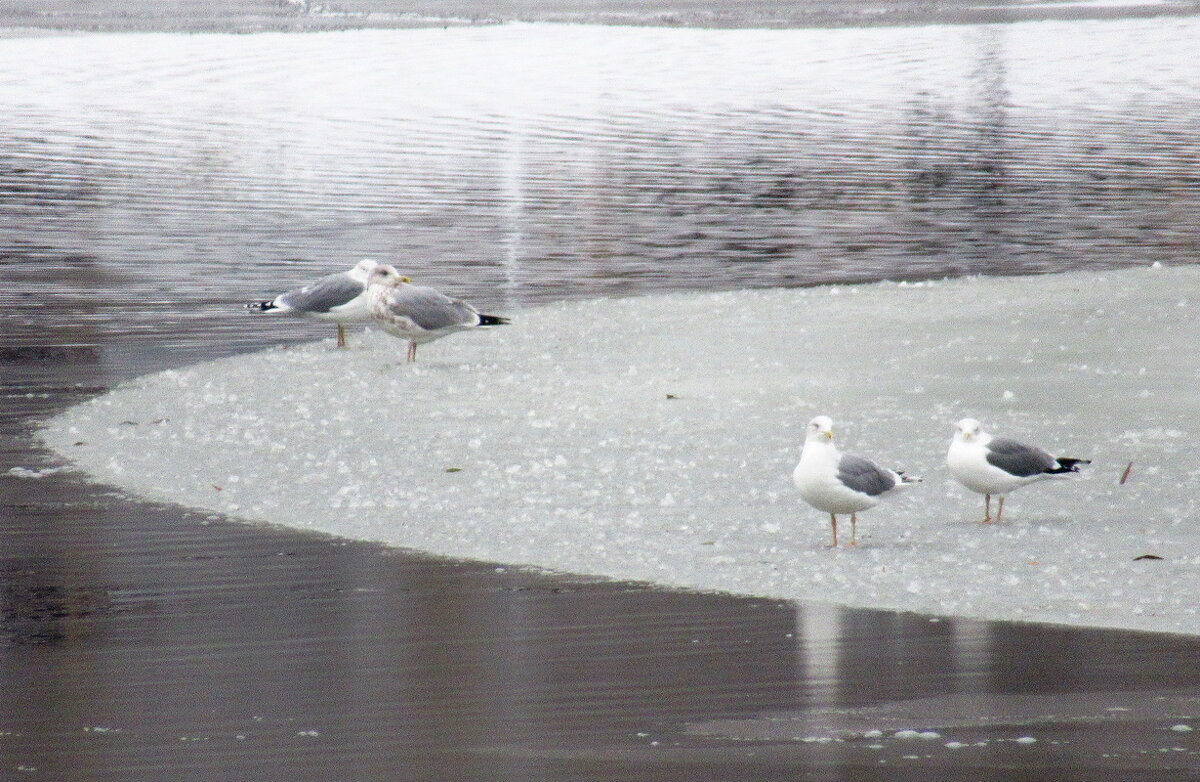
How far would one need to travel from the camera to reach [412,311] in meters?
17.6

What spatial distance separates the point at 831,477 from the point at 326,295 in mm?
8686

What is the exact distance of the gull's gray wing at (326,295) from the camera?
59.9ft

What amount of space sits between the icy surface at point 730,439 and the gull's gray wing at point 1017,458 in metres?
0.40

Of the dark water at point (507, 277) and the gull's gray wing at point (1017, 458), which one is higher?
the gull's gray wing at point (1017, 458)

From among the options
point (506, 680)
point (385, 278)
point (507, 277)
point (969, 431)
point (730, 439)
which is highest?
point (969, 431)

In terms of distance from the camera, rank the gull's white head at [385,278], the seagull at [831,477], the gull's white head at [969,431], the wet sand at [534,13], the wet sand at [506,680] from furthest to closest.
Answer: the wet sand at [534,13]
the gull's white head at [385,278]
the gull's white head at [969,431]
the seagull at [831,477]
the wet sand at [506,680]

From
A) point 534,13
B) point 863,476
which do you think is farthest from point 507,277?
point 534,13

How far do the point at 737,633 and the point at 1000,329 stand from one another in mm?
9791

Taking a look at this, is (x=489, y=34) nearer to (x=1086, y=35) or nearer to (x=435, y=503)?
(x=1086, y=35)

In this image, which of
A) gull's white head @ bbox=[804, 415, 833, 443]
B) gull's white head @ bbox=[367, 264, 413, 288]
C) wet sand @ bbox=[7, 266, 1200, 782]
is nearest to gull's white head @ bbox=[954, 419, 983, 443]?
gull's white head @ bbox=[804, 415, 833, 443]

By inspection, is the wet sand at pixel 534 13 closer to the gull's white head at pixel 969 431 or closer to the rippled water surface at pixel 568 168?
the rippled water surface at pixel 568 168

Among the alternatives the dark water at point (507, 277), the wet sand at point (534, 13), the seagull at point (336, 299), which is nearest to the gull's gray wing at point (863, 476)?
the dark water at point (507, 277)

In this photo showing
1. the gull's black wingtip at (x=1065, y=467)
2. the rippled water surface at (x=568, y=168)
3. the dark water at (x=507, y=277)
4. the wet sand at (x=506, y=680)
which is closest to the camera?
the wet sand at (x=506, y=680)

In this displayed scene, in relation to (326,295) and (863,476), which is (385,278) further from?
(863,476)
